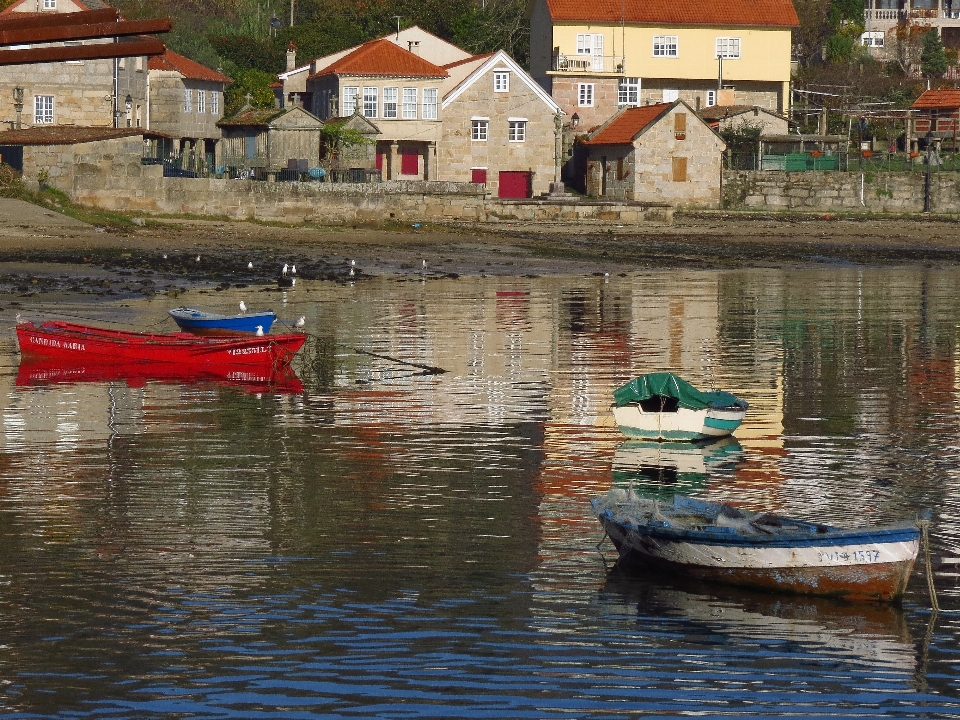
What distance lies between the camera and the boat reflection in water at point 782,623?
12867mm

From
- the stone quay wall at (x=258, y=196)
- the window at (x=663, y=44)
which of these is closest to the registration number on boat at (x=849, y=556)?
the stone quay wall at (x=258, y=196)

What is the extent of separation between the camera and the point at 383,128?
234 feet

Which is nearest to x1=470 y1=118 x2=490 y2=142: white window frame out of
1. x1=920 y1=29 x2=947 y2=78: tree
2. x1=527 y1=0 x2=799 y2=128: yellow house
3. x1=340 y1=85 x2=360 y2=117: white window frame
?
x1=340 y1=85 x2=360 y2=117: white window frame

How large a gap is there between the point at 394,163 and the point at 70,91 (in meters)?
15.4

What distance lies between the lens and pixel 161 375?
28.9 metres

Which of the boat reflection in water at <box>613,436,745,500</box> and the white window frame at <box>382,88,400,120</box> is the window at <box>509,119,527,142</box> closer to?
the white window frame at <box>382,88,400,120</box>

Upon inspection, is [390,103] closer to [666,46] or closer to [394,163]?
[394,163]

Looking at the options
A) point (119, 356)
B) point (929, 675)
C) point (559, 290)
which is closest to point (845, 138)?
point (559, 290)

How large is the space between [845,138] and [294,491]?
63.5 meters

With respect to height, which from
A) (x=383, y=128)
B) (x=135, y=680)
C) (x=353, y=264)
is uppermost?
(x=383, y=128)

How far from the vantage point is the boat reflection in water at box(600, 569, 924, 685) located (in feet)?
42.2

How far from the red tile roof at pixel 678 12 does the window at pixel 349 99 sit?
45.8 feet

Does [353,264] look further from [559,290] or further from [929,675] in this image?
[929,675]

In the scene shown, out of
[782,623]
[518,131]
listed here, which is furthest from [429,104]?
[782,623]
